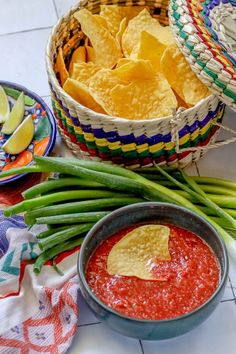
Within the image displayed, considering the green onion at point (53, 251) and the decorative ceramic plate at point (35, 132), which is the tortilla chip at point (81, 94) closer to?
the decorative ceramic plate at point (35, 132)

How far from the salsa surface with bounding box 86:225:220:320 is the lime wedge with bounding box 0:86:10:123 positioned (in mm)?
501

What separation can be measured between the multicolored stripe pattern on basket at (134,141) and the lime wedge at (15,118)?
15cm

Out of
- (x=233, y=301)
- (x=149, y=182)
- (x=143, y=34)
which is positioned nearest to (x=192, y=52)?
(x=143, y=34)

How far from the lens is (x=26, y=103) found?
1.69 metres

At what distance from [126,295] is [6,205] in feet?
1.30

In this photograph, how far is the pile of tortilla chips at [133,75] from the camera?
1.45m

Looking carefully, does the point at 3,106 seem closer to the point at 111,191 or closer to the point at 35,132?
the point at 35,132

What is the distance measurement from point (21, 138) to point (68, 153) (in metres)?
0.12

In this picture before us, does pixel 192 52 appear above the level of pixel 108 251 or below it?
above

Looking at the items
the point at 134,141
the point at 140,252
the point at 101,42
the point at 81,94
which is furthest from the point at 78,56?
the point at 140,252

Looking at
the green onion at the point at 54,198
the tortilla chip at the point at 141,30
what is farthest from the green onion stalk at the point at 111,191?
the tortilla chip at the point at 141,30

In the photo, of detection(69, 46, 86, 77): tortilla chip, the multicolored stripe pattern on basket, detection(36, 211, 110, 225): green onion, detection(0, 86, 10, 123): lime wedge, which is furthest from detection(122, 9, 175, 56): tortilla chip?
detection(36, 211, 110, 225): green onion

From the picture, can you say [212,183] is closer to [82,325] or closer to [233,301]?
[233,301]

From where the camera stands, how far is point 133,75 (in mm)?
1475
